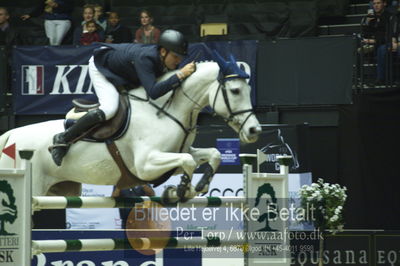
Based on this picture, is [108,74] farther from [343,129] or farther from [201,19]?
[201,19]

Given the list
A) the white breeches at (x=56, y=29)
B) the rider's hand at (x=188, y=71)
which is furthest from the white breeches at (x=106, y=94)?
the white breeches at (x=56, y=29)

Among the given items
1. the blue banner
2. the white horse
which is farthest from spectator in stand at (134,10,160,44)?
the white horse

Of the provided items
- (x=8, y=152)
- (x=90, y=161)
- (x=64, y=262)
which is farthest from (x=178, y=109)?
(x=64, y=262)

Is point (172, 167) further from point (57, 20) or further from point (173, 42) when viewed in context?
point (57, 20)

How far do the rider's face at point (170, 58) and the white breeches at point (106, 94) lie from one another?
52cm

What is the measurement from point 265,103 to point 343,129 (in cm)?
119

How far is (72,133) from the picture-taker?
8.23 m

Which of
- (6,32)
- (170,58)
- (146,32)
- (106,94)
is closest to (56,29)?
(6,32)

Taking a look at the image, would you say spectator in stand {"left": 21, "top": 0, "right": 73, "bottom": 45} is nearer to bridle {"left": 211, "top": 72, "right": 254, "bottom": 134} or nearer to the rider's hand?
the rider's hand

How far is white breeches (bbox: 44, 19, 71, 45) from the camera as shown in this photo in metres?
15.1

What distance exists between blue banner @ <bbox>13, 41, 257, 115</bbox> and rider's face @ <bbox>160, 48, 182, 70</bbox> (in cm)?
609

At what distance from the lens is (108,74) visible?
27.8 ft

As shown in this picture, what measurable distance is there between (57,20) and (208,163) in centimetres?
779

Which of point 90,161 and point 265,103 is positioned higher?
point 265,103
